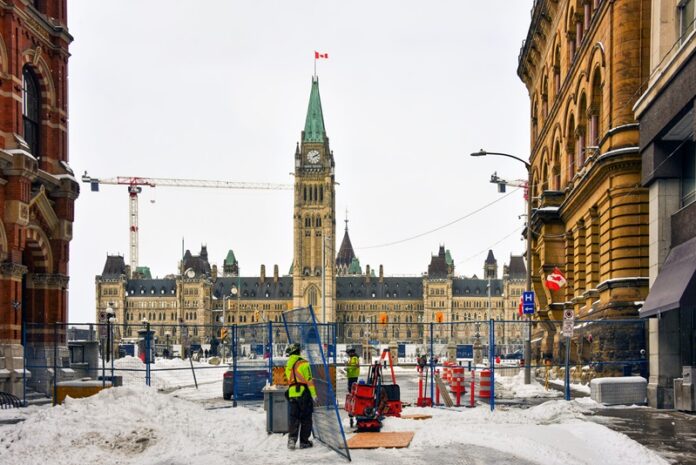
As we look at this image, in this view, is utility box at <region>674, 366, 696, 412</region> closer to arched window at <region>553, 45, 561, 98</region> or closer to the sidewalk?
the sidewalk

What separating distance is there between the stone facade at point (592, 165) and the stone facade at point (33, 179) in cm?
1956

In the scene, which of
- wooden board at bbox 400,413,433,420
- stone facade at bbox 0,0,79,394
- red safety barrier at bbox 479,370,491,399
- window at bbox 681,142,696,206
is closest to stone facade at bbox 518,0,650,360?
window at bbox 681,142,696,206

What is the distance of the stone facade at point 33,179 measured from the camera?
30344 millimetres

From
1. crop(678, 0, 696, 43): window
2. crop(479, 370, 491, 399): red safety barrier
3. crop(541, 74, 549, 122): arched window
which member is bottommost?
crop(479, 370, 491, 399): red safety barrier

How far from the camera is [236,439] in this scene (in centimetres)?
1889

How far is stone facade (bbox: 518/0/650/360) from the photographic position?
30375 mm

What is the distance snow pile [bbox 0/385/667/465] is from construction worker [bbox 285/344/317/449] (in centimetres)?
36

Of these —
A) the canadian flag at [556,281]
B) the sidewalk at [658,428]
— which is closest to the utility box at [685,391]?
the sidewalk at [658,428]

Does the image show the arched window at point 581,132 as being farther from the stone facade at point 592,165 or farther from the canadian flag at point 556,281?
the canadian flag at point 556,281

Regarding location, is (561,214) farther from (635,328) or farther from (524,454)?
(524,454)

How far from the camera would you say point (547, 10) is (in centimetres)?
4741

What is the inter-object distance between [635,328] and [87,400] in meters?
17.2

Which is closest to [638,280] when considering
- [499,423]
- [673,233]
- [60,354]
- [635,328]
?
[635,328]

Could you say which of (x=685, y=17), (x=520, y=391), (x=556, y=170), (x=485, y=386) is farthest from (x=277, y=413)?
(x=556, y=170)
